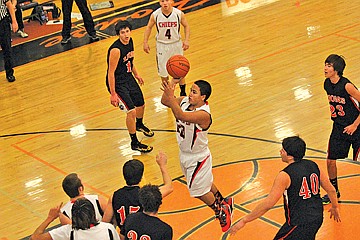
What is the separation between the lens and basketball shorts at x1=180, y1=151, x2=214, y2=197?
7988mm

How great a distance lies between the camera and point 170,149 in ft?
34.2

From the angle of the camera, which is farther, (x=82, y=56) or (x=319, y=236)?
(x=82, y=56)

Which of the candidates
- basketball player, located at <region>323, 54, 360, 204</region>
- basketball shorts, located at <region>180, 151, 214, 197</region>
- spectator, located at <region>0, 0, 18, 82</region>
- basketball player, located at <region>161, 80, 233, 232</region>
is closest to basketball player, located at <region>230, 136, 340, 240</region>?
basketball player, located at <region>161, 80, 233, 232</region>

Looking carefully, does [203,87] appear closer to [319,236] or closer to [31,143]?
[319,236]

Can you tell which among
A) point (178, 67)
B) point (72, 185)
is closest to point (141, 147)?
point (178, 67)

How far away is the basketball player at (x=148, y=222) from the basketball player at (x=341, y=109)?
2.89 metres

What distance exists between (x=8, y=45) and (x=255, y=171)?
576 cm

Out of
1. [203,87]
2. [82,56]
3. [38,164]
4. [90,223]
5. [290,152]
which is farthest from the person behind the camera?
[82,56]

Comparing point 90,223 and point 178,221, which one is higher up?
point 90,223

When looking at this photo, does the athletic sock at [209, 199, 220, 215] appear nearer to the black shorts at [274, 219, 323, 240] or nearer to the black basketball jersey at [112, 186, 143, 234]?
the black shorts at [274, 219, 323, 240]

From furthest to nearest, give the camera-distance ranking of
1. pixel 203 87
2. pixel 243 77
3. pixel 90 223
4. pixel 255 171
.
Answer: pixel 243 77 < pixel 255 171 < pixel 203 87 < pixel 90 223

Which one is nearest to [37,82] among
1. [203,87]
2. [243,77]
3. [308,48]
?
[243,77]

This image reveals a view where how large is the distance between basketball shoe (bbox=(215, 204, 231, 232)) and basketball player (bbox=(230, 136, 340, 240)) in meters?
1.39

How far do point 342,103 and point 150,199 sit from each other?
3.02 meters
